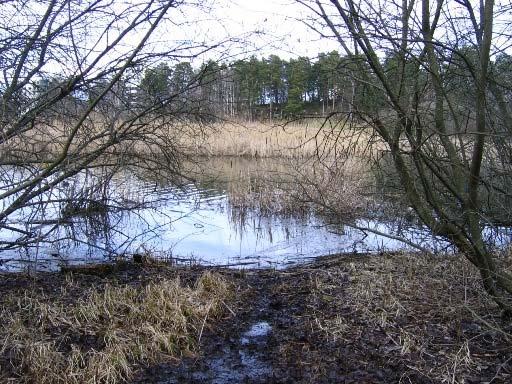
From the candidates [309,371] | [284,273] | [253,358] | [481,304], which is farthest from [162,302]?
[481,304]

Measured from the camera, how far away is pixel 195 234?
1033cm

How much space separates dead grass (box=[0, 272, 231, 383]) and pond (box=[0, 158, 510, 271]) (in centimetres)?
125

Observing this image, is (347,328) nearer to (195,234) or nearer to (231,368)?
(231,368)

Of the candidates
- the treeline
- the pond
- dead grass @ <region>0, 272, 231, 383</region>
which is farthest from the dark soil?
the treeline

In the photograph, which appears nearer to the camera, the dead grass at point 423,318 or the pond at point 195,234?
the dead grass at point 423,318

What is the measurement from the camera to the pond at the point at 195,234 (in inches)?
292

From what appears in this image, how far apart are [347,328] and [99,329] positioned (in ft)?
7.39

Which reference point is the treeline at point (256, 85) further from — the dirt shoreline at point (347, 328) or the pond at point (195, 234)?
the dirt shoreline at point (347, 328)

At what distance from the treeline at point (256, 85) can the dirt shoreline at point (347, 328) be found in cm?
185

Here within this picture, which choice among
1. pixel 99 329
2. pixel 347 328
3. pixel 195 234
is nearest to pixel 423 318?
pixel 347 328

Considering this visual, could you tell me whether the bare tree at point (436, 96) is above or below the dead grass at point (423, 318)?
above

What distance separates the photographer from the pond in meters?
7.41

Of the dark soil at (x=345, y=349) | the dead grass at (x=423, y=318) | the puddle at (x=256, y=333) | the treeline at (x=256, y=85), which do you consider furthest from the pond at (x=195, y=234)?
the puddle at (x=256, y=333)

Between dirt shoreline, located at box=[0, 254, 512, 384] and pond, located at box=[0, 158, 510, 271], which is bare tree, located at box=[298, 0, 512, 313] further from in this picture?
pond, located at box=[0, 158, 510, 271]
